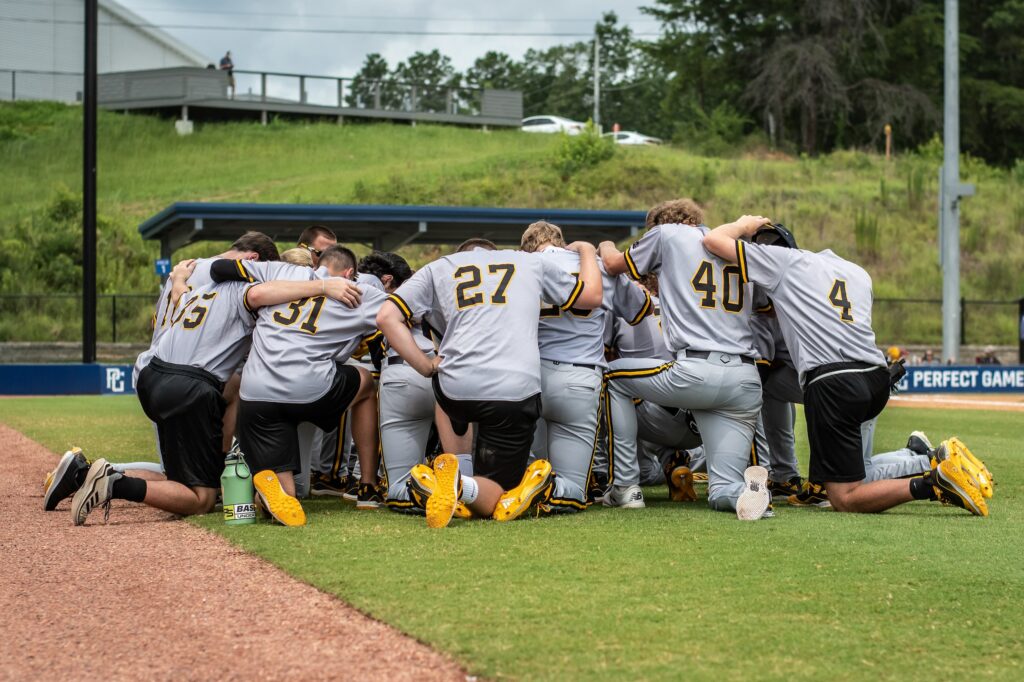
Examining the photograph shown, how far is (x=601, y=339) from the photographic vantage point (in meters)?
7.15

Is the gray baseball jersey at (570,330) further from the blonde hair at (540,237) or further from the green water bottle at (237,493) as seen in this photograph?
the green water bottle at (237,493)

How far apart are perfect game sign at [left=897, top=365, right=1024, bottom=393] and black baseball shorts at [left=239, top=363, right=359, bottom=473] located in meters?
18.8

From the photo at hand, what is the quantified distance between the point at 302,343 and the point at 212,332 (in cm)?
60

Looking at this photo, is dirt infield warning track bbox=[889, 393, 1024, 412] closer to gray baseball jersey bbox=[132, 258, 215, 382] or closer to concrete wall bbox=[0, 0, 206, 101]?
gray baseball jersey bbox=[132, 258, 215, 382]

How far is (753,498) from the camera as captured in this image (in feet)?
21.3

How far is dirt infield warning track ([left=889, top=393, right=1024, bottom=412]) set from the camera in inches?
756

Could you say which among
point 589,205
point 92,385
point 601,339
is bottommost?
point 92,385

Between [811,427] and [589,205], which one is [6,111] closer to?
[589,205]

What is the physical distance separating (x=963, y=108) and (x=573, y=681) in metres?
53.9

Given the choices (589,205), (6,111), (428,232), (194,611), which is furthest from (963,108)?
(194,611)

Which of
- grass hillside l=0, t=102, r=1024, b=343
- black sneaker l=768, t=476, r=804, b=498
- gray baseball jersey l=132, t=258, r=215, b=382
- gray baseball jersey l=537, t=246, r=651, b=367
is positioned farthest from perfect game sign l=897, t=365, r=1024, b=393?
gray baseball jersey l=132, t=258, r=215, b=382

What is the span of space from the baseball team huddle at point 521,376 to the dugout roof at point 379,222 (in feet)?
44.6

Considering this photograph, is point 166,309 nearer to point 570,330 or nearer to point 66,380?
point 570,330

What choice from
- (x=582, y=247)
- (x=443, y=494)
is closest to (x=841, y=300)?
(x=582, y=247)
